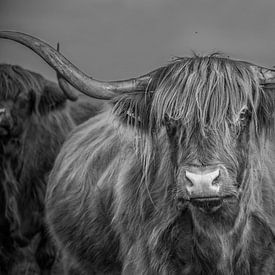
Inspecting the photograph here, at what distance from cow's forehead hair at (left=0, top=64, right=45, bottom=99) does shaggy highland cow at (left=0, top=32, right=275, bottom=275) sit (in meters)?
1.47

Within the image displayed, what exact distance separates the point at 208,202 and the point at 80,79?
1005 mm

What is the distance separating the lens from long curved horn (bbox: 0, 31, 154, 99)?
440cm

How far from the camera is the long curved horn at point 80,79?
173 inches

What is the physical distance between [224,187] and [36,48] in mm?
1247

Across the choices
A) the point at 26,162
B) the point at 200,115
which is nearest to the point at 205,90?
the point at 200,115

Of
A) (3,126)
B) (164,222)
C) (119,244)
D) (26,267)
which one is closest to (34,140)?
(3,126)

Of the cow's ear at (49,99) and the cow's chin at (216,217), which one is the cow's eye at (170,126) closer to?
the cow's chin at (216,217)

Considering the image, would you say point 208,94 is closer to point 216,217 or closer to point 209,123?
point 209,123

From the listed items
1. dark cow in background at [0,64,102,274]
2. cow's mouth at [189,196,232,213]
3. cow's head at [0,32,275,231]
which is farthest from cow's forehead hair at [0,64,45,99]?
cow's mouth at [189,196,232,213]

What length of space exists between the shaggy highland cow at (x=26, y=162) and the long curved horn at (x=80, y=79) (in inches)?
68.2

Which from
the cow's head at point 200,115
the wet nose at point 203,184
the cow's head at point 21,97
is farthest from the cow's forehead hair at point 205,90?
the cow's head at point 21,97

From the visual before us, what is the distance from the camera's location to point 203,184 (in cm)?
375

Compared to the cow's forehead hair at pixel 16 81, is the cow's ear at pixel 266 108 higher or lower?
higher

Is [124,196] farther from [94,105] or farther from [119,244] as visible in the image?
[94,105]
